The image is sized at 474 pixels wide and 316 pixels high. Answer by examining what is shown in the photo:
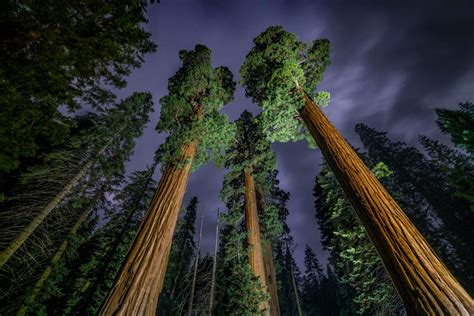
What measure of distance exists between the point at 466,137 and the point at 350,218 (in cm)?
559

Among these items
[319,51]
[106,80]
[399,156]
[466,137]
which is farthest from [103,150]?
[399,156]

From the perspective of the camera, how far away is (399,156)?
2522 cm

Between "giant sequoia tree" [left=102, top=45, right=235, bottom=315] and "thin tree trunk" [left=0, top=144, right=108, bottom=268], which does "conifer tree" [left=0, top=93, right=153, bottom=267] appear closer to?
"thin tree trunk" [left=0, top=144, right=108, bottom=268]

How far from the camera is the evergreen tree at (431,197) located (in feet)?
59.0

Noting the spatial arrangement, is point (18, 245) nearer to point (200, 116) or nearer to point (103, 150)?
point (103, 150)

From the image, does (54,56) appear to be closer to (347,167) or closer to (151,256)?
(151,256)

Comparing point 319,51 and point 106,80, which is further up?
point 319,51

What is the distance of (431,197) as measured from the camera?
2130 centimetres

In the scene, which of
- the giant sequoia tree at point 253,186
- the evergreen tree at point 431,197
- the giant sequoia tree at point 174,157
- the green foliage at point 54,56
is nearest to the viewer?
the giant sequoia tree at point 174,157

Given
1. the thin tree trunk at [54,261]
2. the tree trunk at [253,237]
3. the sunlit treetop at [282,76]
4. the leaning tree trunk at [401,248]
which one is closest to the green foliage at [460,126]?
the sunlit treetop at [282,76]

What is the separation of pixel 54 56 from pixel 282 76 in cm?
609

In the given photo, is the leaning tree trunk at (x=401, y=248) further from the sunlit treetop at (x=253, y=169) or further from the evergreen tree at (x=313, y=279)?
the evergreen tree at (x=313, y=279)

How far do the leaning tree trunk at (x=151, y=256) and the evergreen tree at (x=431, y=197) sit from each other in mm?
17057

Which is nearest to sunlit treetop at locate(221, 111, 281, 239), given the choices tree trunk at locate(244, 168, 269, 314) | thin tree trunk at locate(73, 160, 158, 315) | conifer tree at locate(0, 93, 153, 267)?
tree trunk at locate(244, 168, 269, 314)
